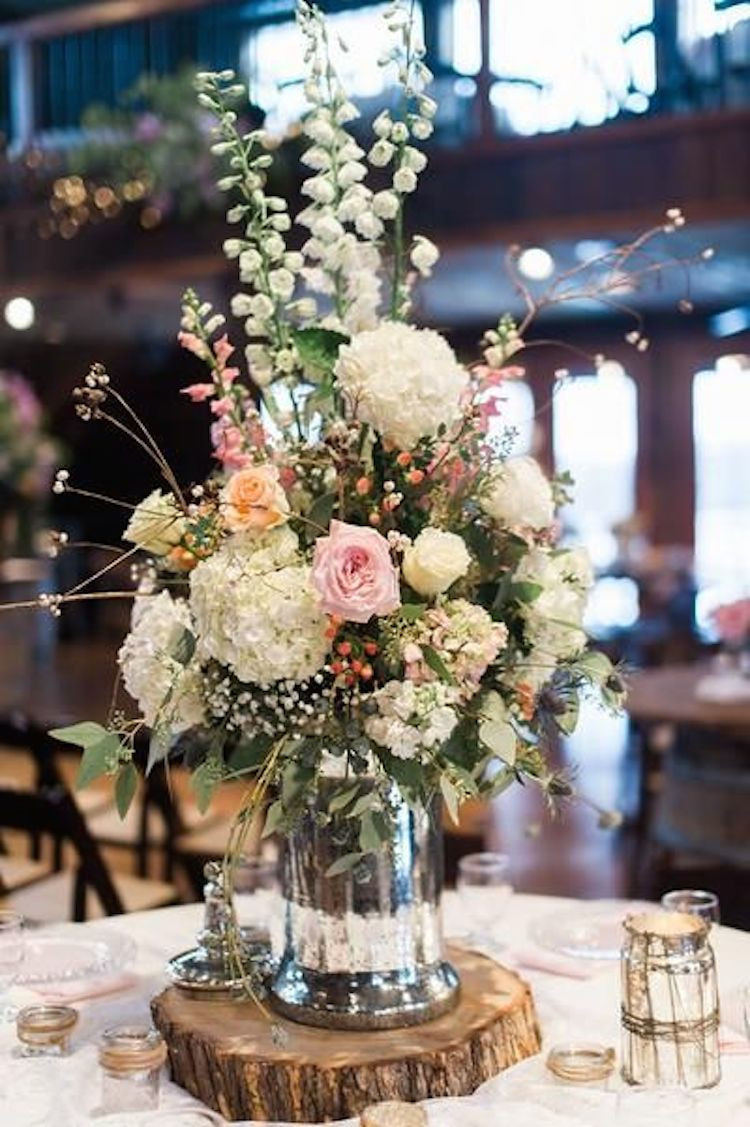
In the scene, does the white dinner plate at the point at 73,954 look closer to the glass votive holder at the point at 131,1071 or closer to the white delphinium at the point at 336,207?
the glass votive holder at the point at 131,1071

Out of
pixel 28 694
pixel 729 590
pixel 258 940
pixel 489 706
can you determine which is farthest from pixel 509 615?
pixel 729 590

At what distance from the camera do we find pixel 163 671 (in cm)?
179

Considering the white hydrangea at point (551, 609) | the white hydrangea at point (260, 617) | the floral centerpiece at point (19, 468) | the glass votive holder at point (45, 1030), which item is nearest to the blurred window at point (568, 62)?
the floral centerpiece at point (19, 468)

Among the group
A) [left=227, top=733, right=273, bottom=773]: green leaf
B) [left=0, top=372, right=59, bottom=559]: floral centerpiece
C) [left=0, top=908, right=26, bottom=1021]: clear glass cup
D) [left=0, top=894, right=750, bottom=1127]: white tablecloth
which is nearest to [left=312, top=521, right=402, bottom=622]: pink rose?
[left=227, top=733, right=273, bottom=773]: green leaf

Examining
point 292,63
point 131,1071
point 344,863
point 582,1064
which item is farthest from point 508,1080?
point 292,63

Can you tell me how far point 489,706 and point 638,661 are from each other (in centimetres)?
640

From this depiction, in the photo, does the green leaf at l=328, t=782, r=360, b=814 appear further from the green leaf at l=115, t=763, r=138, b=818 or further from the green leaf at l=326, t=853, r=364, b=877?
the green leaf at l=115, t=763, r=138, b=818

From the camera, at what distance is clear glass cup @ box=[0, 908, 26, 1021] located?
197cm

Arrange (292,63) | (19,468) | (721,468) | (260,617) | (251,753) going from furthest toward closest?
(721,468) < (292,63) < (19,468) < (251,753) < (260,617)

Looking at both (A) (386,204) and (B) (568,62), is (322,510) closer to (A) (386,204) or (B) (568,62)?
(A) (386,204)

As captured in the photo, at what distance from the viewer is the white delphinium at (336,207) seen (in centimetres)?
188

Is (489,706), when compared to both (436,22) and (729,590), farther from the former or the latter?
(729,590)

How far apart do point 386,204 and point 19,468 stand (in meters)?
7.20

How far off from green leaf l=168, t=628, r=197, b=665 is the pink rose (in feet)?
0.66
